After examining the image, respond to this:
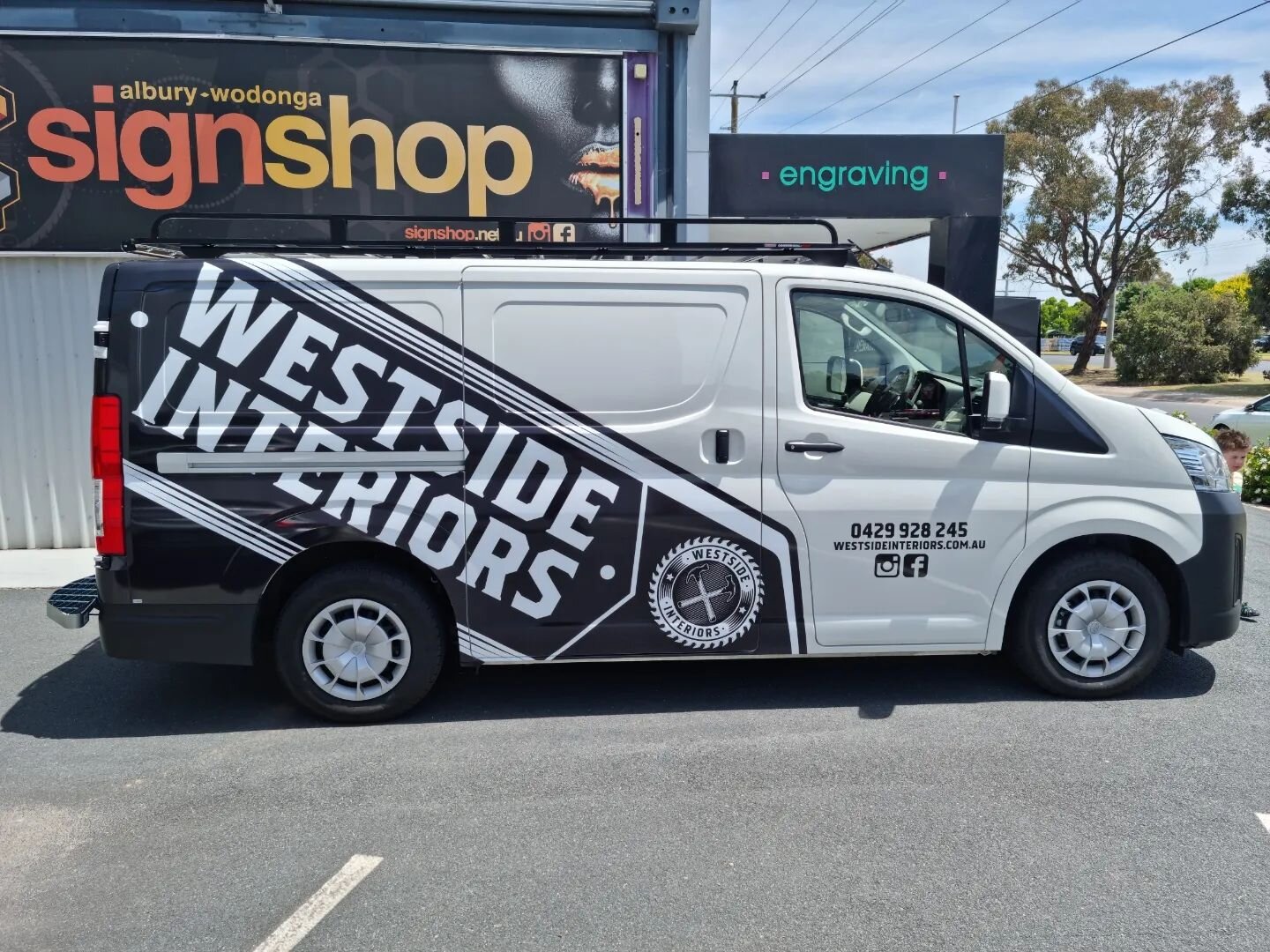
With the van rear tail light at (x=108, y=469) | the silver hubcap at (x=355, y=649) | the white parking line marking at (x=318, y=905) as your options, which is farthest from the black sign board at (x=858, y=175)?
the white parking line marking at (x=318, y=905)

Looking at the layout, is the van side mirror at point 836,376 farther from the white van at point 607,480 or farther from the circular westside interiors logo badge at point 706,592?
the circular westside interiors logo badge at point 706,592

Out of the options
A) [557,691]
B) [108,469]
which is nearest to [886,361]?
[557,691]

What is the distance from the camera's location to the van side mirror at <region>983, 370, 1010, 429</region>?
15.1 feet

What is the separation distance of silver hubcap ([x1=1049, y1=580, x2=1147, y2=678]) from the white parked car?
488 inches

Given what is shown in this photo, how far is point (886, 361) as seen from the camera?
4855 mm

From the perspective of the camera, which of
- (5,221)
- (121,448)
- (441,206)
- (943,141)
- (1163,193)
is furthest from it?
(1163,193)

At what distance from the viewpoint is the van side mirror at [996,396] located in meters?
4.59

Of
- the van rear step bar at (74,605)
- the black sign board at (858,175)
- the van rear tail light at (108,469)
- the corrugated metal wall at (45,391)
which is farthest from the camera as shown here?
the black sign board at (858,175)

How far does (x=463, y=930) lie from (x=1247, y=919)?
248cm

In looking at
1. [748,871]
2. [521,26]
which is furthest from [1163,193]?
[748,871]

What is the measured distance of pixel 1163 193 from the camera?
3666 cm

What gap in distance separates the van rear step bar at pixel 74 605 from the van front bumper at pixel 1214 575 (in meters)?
5.25

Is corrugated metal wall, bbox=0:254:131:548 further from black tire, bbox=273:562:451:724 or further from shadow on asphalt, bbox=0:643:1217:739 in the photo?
black tire, bbox=273:562:451:724

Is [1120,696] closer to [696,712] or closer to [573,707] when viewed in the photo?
[696,712]
